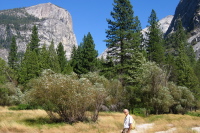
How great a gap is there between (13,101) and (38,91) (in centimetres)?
2238

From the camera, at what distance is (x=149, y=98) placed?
30.2 metres

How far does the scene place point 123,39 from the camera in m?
35.6

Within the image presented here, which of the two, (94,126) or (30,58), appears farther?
(30,58)

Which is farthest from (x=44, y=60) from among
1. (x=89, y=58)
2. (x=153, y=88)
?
(x=153, y=88)

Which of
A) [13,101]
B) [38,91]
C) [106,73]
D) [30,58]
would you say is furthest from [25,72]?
[38,91]

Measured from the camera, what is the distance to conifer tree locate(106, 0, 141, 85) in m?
34.7

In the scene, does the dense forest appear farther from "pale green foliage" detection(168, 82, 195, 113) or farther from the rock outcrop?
the rock outcrop

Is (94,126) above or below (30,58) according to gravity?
below

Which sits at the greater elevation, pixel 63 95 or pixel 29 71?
pixel 29 71

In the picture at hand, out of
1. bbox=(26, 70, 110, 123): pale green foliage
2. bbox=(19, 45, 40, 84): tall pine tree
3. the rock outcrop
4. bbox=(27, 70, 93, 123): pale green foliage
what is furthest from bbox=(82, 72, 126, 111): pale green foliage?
the rock outcrop

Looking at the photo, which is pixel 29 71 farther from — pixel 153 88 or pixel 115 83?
pixel 153 88

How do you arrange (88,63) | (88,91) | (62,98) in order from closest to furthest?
(62,98) → (88,91) → (88,63)

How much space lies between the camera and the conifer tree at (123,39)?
34.7m

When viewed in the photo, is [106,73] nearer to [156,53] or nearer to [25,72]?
[156,53]
